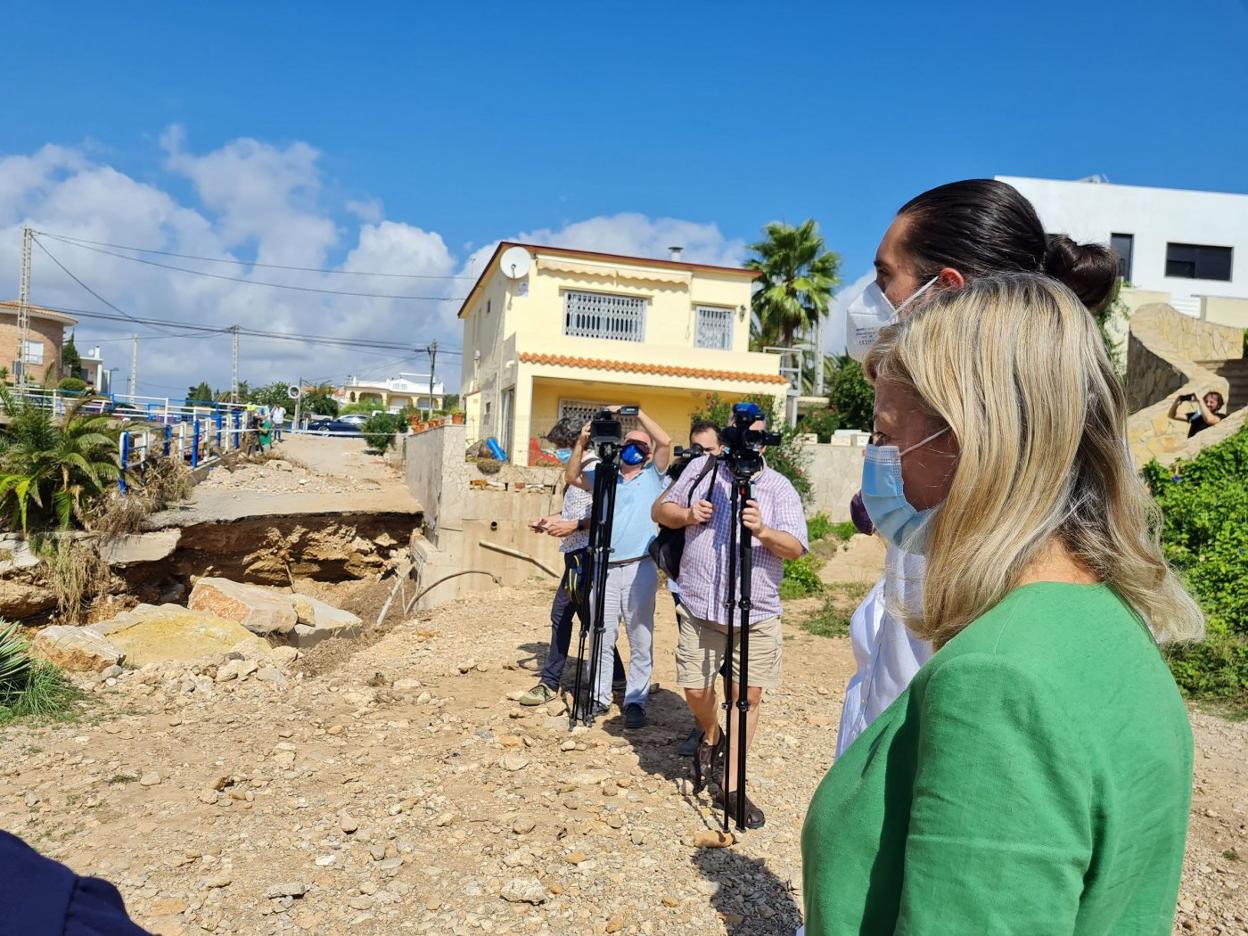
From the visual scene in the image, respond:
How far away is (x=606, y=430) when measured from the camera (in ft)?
16.8

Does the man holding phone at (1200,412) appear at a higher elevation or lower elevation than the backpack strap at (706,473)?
higher

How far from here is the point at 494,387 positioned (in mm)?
22094

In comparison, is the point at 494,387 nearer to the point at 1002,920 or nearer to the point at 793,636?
the point at 793,636

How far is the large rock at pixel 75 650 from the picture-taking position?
6.15 m

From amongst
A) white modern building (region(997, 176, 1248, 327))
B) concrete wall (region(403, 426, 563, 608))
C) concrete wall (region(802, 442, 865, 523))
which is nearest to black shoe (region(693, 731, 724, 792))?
concrete wall (region(403, 426, 563, 608))

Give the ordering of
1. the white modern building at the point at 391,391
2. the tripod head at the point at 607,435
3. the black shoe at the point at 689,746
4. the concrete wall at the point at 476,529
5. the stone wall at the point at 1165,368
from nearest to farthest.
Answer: the black shoe at the point at 689,746 → the tripod head at the point at 607,435 → the stone wall at the point at 1165,368 → the concrete wall at the point at 476,529 → the white modern building at the point at 391,391

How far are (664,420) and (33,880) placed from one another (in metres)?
20.6

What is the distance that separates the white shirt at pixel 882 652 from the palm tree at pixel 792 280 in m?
23.5

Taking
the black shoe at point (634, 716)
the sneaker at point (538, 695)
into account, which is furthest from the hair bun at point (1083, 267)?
the sneaker at point (538, 695)

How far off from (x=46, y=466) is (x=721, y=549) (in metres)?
8.86

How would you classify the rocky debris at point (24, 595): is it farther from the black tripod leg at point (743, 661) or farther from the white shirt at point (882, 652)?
the white shirt at point (882, 652)

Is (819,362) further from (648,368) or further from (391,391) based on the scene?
(391,391)

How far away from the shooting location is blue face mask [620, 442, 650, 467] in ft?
18.5

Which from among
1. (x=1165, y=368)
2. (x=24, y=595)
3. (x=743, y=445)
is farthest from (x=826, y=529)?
(x=24, y=595)
